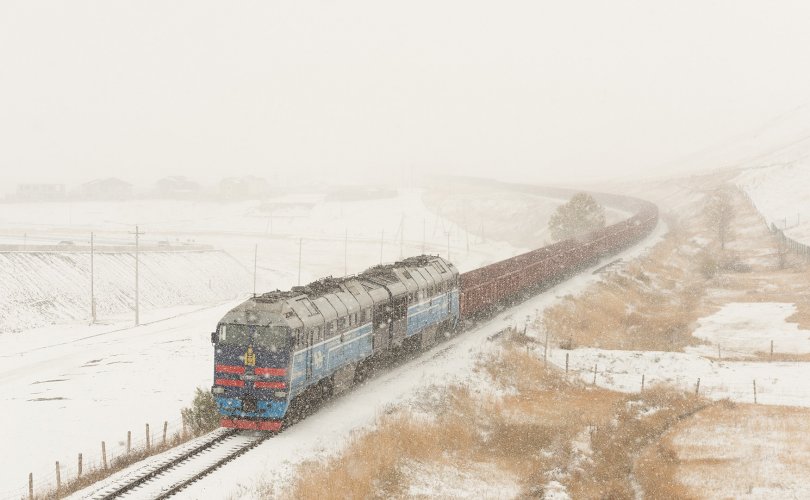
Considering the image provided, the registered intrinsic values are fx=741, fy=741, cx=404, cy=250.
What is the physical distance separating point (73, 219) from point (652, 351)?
150791mm

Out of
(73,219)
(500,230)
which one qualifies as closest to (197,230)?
(73,219)

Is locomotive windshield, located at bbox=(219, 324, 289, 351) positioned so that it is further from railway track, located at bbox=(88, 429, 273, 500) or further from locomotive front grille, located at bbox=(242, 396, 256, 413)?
railway track, located at bbox=(88, 429, 273, 500)

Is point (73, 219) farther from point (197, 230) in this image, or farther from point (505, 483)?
point (505, 483)

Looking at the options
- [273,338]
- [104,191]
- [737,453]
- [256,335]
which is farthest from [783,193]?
[104,191]

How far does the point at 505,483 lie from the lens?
24562 mm

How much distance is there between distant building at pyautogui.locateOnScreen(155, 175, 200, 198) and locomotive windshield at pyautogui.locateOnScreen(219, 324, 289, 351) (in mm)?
177152

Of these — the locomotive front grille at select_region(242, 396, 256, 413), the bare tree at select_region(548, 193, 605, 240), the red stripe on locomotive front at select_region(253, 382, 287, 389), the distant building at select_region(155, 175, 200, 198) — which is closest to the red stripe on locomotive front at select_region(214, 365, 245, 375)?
the red stripe on locomotive front at select_region(253, 382, 287, 389)

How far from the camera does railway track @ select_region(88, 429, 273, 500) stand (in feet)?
64.8

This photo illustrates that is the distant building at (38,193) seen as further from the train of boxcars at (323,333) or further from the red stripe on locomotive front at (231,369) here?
the red stripe on locomotive front at (231,369)

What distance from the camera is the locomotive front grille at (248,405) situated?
24.4 m

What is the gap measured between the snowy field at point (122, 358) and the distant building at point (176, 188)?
34.8m

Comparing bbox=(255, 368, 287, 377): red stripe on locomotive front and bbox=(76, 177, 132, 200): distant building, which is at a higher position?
bbox=(255, 368, 287, 377): red stripe on locomotive front

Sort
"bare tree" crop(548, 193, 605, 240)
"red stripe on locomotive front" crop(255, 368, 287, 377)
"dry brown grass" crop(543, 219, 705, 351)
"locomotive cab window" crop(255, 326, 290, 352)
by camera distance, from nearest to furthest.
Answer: "red stripe on locomotive front" crop(255, 368, 287, 377) < "locomotive cab window" crop(255, 326, 290, 352) < "dry brown grass" crop(543, 219, 705, 351) < "bare tree" crop(548, 193, 605, 240)

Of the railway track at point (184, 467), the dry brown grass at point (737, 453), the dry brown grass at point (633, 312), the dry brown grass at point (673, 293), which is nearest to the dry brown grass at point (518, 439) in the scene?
the dry brown grass at point (737, 453)
